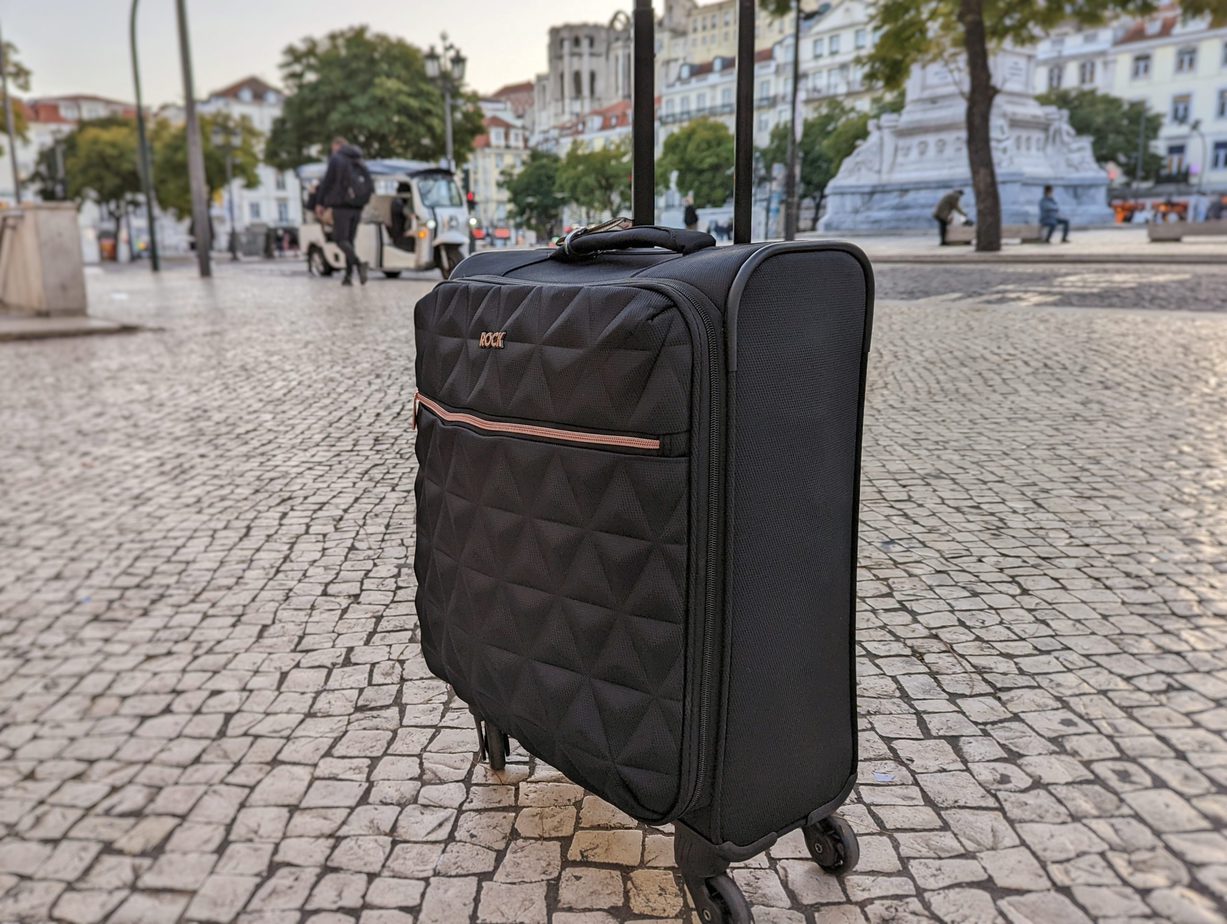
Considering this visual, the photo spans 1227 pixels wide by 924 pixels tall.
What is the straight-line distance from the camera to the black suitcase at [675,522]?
170 cm

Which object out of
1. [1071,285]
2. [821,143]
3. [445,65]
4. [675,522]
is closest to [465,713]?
[675,522]

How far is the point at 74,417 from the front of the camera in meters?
7.21

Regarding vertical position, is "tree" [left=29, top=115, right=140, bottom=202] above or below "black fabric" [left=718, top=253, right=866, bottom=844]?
above

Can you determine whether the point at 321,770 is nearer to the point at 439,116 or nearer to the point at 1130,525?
the point at 1130,525

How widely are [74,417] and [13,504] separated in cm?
235

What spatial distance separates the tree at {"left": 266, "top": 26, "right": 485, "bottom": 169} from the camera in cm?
4522

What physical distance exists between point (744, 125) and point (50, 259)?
45.8 ft

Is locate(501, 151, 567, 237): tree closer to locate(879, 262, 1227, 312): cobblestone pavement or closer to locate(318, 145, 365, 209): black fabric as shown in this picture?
locate(879, 262, 1227, 312): cobblestone pavement

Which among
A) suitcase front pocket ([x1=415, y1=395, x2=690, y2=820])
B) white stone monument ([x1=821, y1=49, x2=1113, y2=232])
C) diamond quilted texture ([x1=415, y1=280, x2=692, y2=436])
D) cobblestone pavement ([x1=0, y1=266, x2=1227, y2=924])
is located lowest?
cobblestone pavement ([x1=0, y1=266, x2=1227, y2=924])

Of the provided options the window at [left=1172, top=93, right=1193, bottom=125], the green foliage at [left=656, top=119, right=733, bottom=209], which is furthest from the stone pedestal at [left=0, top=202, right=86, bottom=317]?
the window at [left=1172, top=93, right=1193, bottom=125]

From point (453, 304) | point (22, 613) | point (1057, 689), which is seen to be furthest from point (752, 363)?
point (22, 613)

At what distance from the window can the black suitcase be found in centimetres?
9499

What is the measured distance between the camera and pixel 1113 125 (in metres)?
75.6

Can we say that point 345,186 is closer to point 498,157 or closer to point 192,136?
point 192,136
